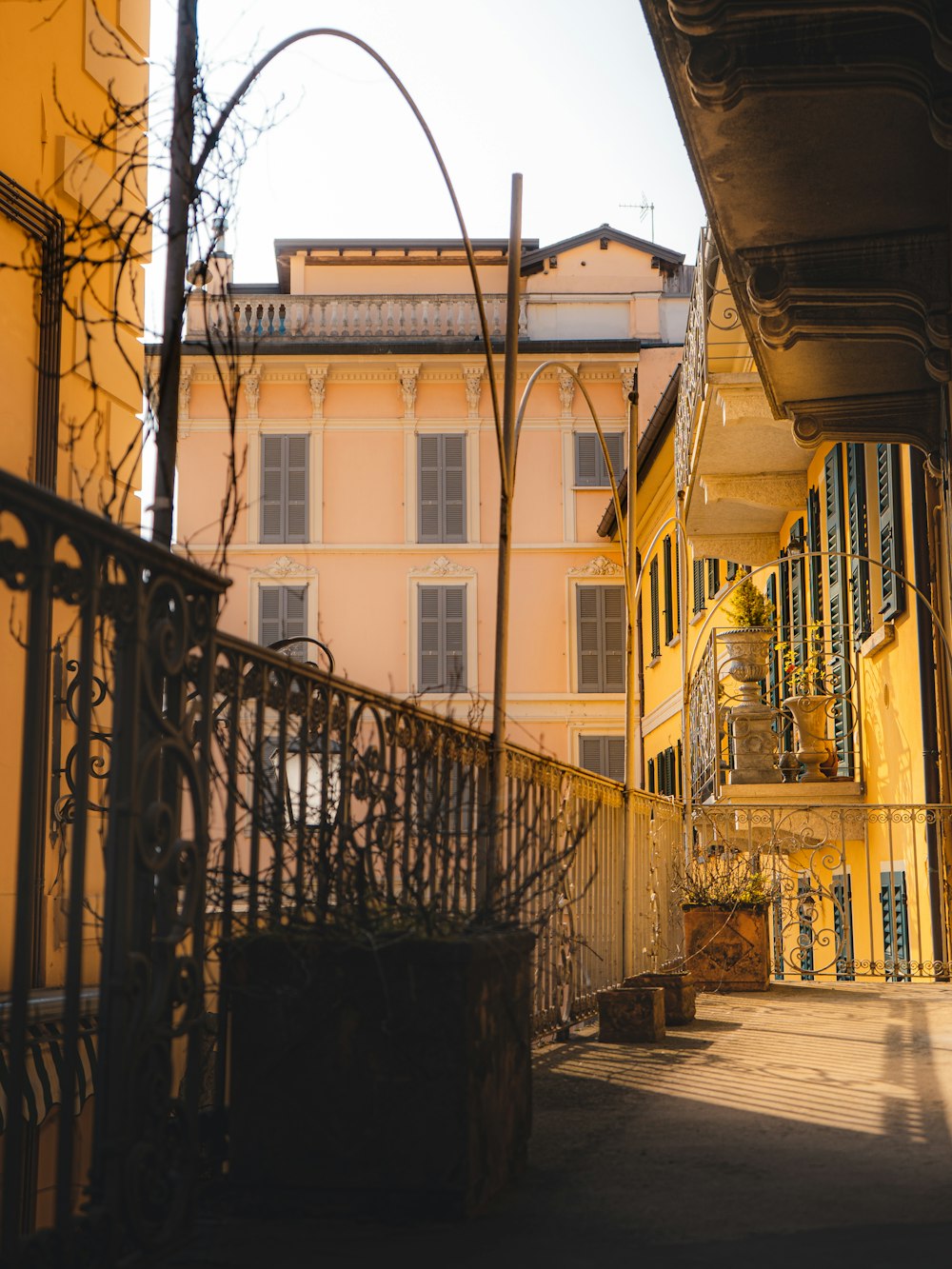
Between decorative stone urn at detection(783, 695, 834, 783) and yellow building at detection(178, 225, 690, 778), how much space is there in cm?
1735

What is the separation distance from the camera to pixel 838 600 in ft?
51.6

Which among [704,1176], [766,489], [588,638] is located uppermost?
[588,638]

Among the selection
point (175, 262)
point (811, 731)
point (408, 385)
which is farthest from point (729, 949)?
point (408, 385)

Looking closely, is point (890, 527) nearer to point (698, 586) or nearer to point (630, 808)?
point (630, 808)

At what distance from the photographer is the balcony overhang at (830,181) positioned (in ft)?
20.5

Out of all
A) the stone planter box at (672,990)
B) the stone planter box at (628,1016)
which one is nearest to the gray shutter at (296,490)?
the stone planter box at (672,990)

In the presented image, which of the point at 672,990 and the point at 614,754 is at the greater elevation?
the point at 614,754

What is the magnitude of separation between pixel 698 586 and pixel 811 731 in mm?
10029

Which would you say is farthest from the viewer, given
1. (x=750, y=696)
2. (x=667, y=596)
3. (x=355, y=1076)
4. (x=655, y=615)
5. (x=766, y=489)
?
(x=655, y=615)

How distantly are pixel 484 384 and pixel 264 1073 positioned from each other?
100 feet

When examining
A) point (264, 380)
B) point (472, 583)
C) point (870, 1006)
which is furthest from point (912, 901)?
point (264, 380)

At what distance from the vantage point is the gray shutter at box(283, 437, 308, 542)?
33.2m

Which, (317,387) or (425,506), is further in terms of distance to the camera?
(317,387)

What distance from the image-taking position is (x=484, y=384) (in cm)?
3366
